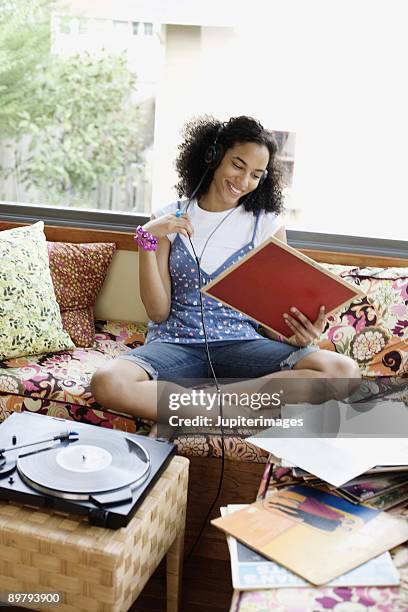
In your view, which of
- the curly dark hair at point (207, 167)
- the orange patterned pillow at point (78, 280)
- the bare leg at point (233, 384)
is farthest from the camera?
the orange patterned pillow at point (78, 280)

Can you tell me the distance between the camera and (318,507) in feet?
4.71

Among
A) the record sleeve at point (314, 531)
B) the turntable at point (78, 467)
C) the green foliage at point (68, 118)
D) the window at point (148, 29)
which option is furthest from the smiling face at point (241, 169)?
the green foliage at point (68, 118)

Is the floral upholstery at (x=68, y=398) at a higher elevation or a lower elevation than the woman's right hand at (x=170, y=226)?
lower

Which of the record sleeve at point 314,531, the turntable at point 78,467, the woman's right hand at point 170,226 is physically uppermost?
the woman's right hand at point 170,226

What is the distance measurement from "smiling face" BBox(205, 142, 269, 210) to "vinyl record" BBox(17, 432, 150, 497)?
950 millimetres

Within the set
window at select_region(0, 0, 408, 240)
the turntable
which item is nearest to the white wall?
window at select_region(0, 0, 408, 240)

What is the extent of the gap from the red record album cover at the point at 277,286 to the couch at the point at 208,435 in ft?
1.13

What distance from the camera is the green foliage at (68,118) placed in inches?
152

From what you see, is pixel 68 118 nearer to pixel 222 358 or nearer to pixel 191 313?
pixel 191 313

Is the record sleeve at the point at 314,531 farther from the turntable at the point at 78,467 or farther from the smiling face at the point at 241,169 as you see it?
the smiling face at the point at 241,169

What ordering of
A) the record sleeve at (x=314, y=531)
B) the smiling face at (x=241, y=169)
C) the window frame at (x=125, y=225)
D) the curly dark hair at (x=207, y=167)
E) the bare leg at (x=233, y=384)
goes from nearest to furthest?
the record sleeve at (x=314, y=531) < the bare leg at (x=233, y=384) < the smiling face at (x=241, y=169) < the curly dark hair at (x=207, y=167) < the window frame at (x=125, y=225)

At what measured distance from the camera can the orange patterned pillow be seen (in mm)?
2418

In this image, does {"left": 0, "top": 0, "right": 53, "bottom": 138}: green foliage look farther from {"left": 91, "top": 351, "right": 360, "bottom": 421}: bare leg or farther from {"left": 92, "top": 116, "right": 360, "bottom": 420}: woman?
{"left": 91, "top": 351, "right": 360, "bottom": 421}: bare leg

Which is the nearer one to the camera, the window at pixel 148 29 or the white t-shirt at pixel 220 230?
the white t-shirt at pixel 220 230
